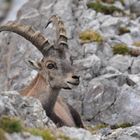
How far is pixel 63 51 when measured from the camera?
21.8 m

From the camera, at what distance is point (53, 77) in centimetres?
2155

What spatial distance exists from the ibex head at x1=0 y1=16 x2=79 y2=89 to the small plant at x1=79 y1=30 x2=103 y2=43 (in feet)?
33.9

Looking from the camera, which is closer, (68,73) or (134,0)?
(68,73)

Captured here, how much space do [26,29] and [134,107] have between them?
5.73 m

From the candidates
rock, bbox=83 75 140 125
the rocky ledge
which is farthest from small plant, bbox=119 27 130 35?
rock, bbox=83 75 140 125

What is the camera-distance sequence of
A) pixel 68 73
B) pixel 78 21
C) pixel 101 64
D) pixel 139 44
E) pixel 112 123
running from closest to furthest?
pixel 68 73, pixel 112 123, pixel 101 64, pixel 139 44, pixel 78 21

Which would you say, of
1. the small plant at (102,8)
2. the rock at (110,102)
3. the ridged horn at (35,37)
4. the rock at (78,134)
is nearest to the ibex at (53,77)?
the ridged horn at (35,37)

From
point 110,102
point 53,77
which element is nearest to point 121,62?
point 110,102

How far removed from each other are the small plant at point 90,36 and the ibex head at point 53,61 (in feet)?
33.9

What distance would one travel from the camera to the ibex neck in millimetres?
21141

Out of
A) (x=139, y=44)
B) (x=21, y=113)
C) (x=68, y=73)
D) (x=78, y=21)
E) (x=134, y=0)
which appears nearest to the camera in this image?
(x=21, y=113)

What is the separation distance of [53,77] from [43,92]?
2.01 ft

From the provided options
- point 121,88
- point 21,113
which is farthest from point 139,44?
point 21,113

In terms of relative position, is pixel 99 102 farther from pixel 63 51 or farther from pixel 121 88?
pixel 63 51
